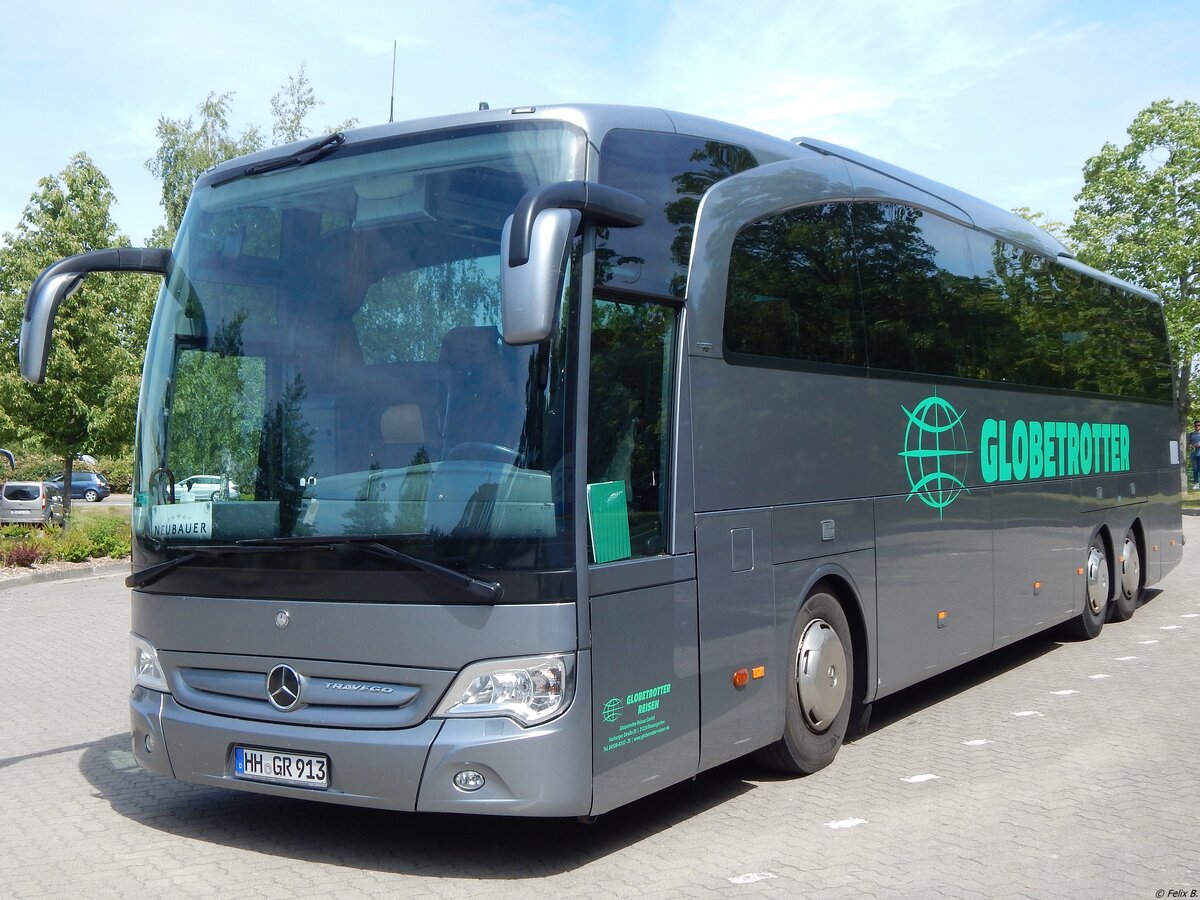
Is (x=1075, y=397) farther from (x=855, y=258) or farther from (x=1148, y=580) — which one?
(x=855, y=258)

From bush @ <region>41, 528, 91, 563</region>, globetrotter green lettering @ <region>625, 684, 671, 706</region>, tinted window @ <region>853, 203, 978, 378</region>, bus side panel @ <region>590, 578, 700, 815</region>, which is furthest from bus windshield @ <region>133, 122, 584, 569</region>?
bush @ <region>41, 528, 91, 563</region>

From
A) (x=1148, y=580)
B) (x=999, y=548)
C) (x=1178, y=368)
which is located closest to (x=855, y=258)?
(x=999, y=548)

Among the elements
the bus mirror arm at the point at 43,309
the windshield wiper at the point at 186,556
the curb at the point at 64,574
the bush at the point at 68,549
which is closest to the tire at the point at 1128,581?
the windshield wiper at the point at 186,556

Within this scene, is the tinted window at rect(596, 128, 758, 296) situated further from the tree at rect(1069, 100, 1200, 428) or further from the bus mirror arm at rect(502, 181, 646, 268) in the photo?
the tree at rect(1069, 100, 1200, 428)

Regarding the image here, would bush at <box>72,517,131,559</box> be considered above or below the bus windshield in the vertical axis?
below

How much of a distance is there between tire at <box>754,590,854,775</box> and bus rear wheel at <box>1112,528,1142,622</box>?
700cm

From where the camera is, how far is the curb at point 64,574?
2006 cm

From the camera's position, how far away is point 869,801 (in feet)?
22.3

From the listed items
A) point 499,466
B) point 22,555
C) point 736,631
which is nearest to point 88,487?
point 22,555

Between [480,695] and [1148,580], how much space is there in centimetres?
1144

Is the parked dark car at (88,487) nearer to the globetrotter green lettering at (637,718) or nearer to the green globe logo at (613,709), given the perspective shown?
the globetrotter green lettering at (637,718)

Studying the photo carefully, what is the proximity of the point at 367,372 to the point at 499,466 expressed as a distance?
2.64ft

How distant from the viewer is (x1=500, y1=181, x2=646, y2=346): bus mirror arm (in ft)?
15.5

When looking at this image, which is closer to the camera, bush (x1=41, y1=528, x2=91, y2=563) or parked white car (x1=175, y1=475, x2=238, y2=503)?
parked white car (x1=175, y1=475, x2=238, y2=503)
